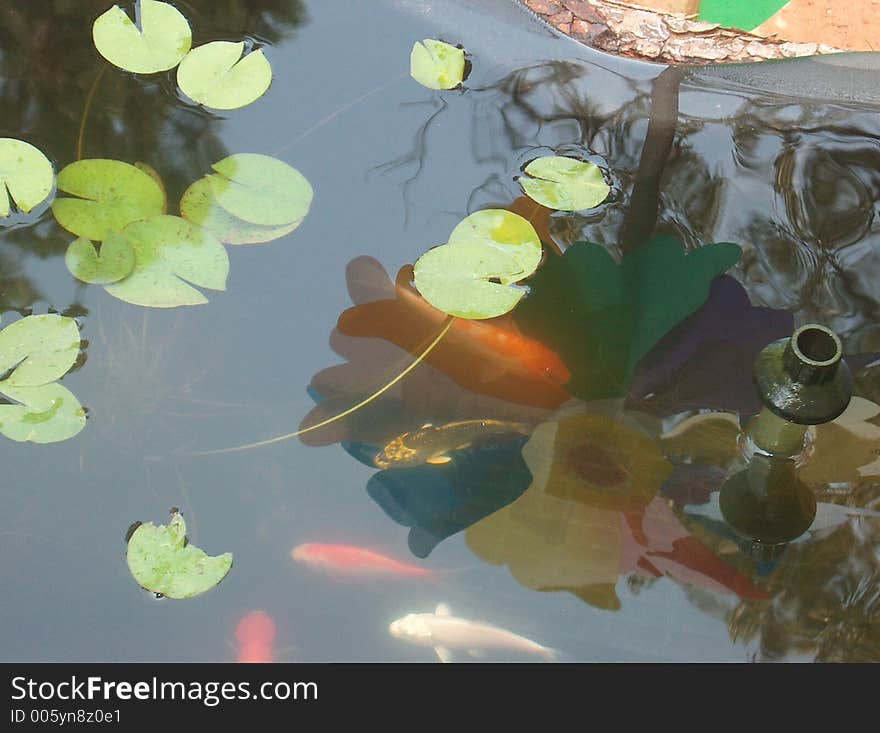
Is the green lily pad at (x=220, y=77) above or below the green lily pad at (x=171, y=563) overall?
above

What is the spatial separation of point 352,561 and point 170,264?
1.64ft

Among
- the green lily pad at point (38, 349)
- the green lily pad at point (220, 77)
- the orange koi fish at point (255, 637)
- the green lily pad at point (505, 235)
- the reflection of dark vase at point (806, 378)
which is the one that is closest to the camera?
the reflection of dark vase at point (806, 378)

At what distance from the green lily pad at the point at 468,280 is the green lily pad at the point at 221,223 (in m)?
0.23

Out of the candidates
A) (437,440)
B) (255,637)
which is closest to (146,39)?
(437,440)

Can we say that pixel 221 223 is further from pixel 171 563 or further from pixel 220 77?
pixel 171 563

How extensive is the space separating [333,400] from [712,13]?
1448 millimetres

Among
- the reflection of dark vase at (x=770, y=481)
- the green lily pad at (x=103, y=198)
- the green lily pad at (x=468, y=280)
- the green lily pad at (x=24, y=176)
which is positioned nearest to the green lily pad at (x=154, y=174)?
the green lily pad at (x=103, y=198)

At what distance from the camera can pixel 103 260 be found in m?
1.25

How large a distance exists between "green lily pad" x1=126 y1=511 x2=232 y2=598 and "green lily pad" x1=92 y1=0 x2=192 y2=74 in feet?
2.52

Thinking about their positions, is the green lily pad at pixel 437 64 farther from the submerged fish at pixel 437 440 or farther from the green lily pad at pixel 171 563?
the green lily pad at pixel 171 563

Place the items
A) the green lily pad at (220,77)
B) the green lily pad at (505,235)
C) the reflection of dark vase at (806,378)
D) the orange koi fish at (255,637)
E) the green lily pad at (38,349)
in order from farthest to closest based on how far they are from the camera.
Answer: the green lily pad at (220,77), the green lily pad at (505,235), the green lily pad at (38,349), the orange koi fish at (255,637), the reflection of dark vase at (806,378)

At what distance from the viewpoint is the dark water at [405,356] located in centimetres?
107
